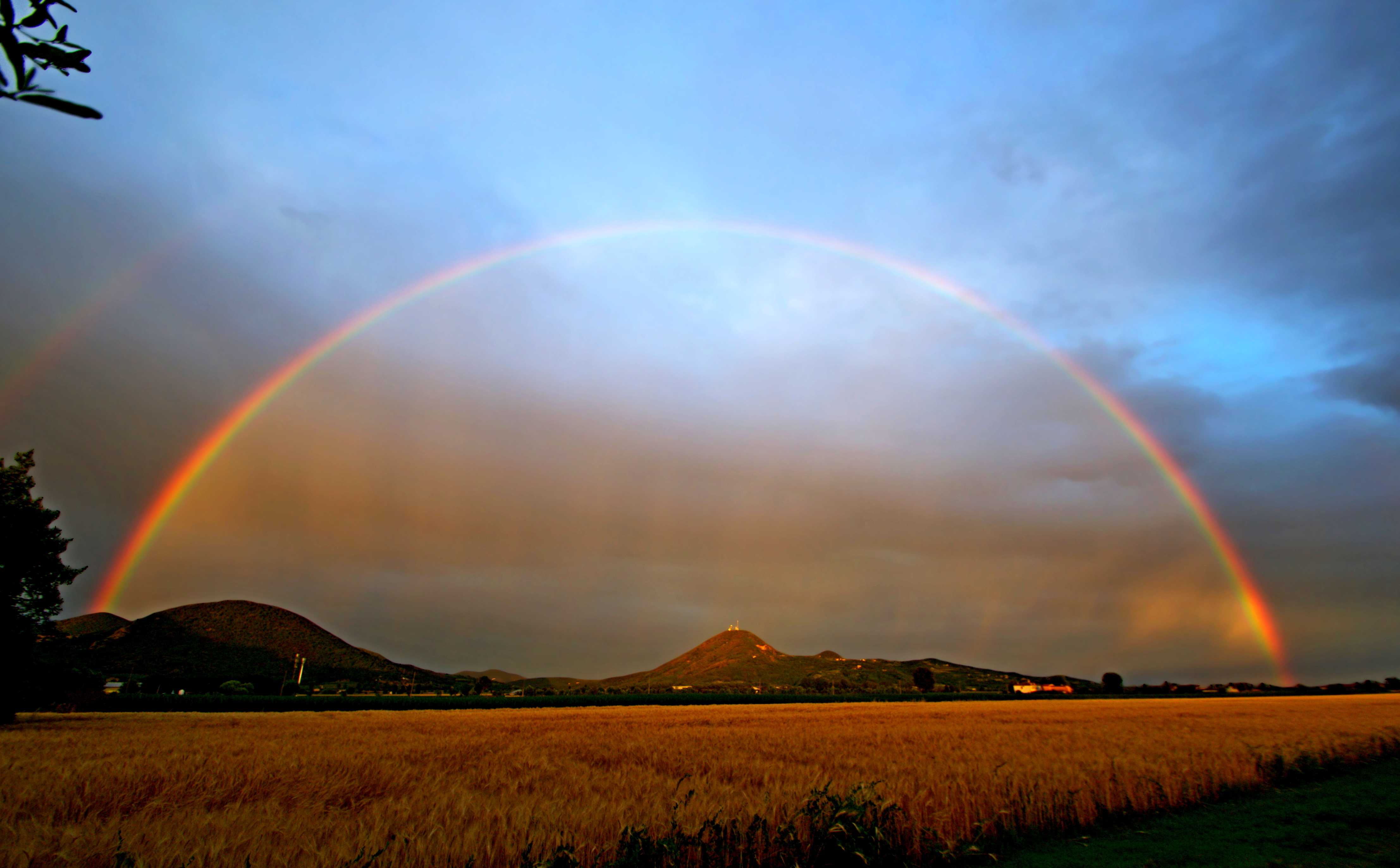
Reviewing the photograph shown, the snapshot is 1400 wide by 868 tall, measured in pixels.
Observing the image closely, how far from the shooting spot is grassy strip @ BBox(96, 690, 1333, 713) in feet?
202

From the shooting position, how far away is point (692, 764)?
15.3 metres

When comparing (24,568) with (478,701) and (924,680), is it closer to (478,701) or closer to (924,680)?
(478,701)

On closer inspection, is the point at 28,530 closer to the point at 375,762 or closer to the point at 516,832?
the point at 375,762

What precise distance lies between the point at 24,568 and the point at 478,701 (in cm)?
6020

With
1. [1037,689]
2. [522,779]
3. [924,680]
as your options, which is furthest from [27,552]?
[1037,689]

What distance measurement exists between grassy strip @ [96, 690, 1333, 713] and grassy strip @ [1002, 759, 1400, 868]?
2249 inches

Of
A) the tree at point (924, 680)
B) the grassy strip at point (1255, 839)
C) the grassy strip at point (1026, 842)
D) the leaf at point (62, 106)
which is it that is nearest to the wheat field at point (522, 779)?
the grassy strip at point (1026, 842)

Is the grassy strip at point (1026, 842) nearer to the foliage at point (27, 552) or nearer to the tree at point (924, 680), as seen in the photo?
the foliage at point (27, 552)

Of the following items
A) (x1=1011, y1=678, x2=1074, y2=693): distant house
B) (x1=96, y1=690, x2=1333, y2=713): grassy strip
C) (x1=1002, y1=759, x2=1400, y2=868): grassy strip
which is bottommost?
(x1=1011, y1=678, x2=1074, y2=693): distant house

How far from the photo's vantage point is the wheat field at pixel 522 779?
20.9ft

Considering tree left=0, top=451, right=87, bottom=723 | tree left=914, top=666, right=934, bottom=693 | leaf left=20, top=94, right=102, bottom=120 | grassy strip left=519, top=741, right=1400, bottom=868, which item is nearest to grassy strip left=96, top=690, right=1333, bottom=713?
tree left=0, top=451, right=87, bottom=723

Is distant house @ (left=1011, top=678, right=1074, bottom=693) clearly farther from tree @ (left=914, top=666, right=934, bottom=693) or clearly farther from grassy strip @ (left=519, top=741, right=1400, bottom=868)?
grassy strip @ (left=519, top=741, right=1400, bottom=868)

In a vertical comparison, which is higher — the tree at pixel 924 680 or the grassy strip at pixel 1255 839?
the grassy strip at pixel 1255 839

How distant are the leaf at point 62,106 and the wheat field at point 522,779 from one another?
6005mm
